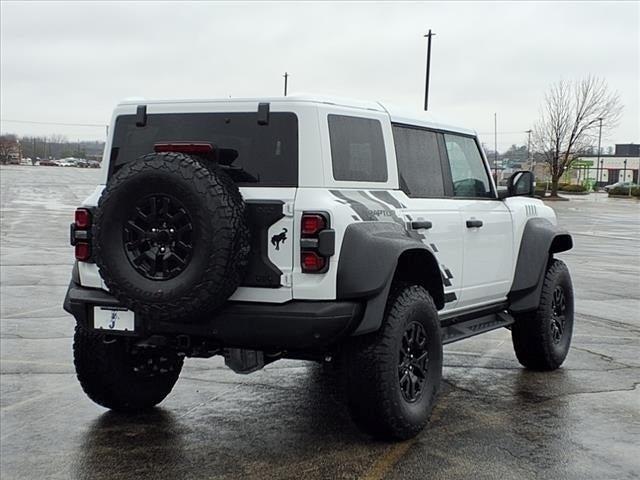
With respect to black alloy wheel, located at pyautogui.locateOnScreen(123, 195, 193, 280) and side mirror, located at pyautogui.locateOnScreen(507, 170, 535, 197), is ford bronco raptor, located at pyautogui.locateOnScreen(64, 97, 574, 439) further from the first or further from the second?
side mirror, located at pyautogui.locateOnScreen(507, 170, 535, 197)

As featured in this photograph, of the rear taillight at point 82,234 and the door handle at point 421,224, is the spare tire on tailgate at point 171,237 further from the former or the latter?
the door handle at point 421,224

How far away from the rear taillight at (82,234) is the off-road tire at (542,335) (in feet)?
11.9

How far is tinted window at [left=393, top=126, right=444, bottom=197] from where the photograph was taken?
5.60 metres

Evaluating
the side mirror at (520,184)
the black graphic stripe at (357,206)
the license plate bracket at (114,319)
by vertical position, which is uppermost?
the side mirror at (520,184)

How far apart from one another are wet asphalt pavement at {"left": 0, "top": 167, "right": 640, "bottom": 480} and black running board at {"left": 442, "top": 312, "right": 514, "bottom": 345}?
453 millimetres

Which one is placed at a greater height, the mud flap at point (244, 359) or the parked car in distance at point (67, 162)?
the parked car in distance at point (67, 162)

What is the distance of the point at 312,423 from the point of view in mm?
5492

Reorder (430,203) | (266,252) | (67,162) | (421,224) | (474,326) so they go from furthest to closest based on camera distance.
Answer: (67,162) < (474,326) < (430,203) < (421,224) < (266,252)

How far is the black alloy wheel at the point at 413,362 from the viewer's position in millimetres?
5121

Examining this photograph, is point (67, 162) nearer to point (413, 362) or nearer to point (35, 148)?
point (35, 148)

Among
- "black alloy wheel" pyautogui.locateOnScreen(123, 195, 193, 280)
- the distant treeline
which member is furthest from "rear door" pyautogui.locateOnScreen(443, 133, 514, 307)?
the distant treeline

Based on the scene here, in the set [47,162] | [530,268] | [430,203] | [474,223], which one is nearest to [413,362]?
[430,203]

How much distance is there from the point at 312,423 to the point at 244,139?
1911 mm

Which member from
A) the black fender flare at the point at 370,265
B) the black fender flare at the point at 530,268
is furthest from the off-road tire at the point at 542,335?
the black fender flare at the point at 370,265
